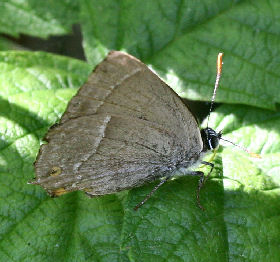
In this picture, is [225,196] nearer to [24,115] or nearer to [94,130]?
[94,130]

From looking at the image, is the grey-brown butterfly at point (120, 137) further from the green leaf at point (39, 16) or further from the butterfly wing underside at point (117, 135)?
the green leaf at point (39, 16)

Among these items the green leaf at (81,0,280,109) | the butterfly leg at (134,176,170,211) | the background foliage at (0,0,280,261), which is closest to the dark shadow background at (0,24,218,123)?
the background foliage at (0,0,280,261)

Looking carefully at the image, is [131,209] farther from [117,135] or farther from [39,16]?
[39,16]

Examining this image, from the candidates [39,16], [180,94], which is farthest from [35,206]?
[39,16]

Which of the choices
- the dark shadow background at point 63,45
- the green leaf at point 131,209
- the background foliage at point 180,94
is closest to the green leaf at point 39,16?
the background foliage at point 180,94

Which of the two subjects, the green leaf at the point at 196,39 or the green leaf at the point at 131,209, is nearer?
the green leaf at the point at 131,209

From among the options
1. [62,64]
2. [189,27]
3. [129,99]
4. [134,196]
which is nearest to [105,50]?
[62,64]

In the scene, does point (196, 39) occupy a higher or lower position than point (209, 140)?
higher
